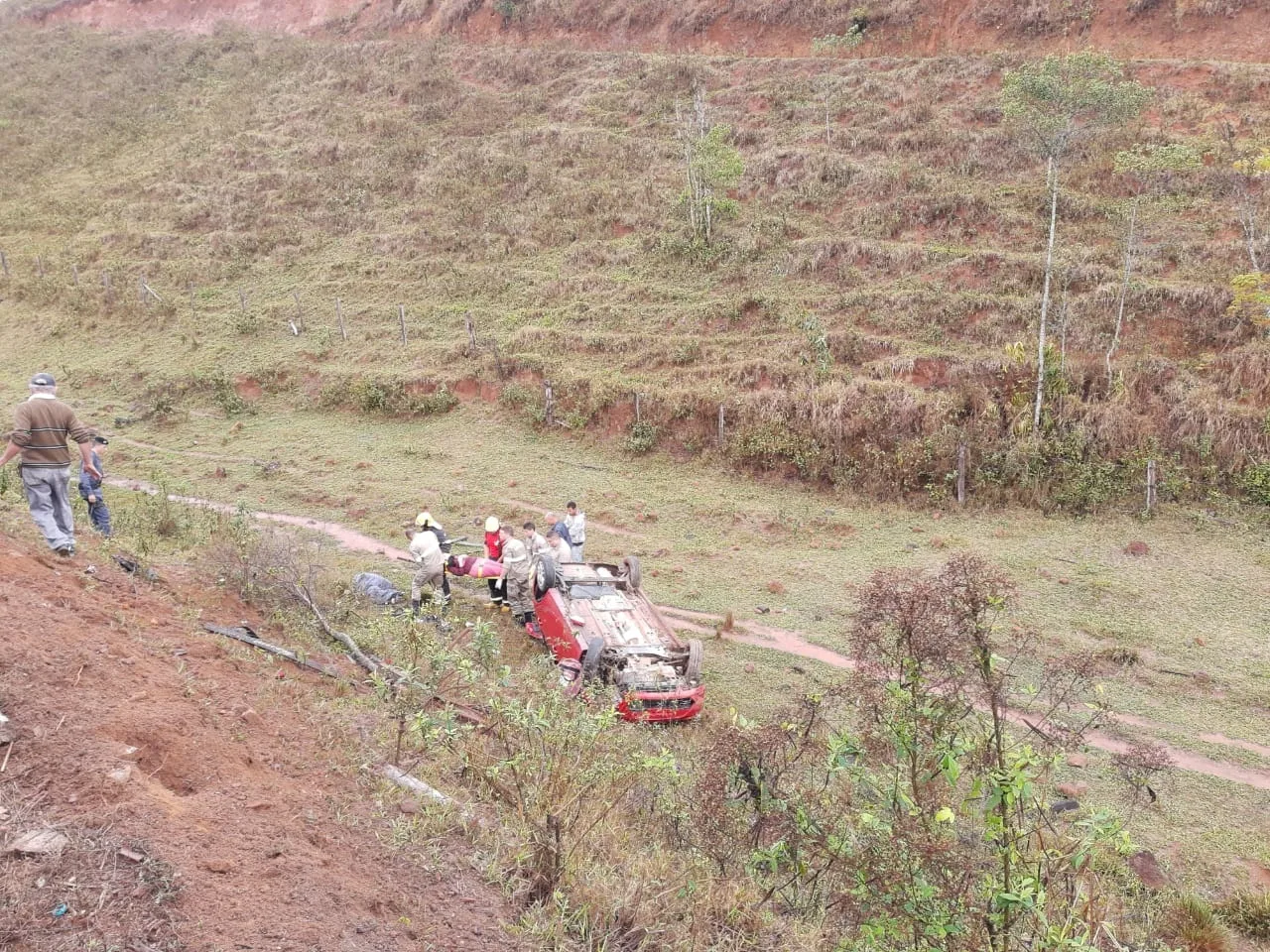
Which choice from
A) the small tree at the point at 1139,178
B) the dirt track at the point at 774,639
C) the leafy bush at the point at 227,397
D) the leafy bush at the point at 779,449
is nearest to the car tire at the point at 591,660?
the dirt track at the point at 774,639

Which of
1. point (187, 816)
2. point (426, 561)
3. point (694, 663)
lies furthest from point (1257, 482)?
point (187, 816)

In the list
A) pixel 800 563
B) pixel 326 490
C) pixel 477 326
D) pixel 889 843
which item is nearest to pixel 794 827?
pixel 889 843

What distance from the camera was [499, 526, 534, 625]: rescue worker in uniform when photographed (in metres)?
11.1

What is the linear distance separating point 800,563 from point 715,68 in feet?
88.9

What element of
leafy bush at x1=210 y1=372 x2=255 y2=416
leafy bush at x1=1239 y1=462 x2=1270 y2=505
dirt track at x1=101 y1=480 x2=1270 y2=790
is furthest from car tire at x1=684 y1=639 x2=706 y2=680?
leafy bush at x1=210 y1=372 x2=255 y2=416

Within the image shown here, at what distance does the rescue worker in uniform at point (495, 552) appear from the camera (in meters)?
11.7

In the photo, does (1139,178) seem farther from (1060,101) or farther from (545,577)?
(545,577)

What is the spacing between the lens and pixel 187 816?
4.20 metres

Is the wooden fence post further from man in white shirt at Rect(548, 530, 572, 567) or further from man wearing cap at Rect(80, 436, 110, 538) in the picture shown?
man wearing cap at Rect(80, 436, 110, 538)

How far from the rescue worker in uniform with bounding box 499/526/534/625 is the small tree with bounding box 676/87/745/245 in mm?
15942

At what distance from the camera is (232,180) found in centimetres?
3438

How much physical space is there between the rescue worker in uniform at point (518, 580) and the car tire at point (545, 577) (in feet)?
1.64

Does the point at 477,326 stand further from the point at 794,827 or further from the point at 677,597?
the point at 794,827

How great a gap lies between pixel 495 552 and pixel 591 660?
3.39 m
